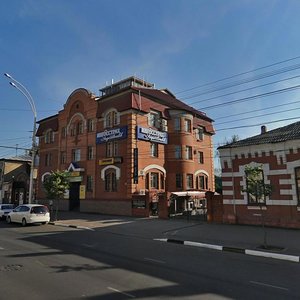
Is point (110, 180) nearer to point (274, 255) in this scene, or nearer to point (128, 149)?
point (128, 149)

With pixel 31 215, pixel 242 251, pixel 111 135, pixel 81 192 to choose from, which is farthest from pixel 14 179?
pixel 242 251

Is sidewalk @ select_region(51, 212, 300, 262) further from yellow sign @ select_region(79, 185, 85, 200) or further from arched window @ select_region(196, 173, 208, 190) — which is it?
arched window @ select_region(196, 173, 208, 190)

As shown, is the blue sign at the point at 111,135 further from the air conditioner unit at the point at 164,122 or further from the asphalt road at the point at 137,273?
the asphalt road at the point at 137,273

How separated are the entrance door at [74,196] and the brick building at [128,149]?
0.07 meters

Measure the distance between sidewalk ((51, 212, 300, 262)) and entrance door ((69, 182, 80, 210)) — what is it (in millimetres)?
14503

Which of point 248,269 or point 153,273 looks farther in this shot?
point 248,269

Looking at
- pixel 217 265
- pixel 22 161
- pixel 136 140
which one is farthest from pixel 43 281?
pixel 22 161

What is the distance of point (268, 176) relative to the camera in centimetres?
1970

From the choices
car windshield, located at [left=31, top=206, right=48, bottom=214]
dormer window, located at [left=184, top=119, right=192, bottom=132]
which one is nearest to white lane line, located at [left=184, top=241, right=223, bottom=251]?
car windshield, located at [left=31, top=206, right=48, bottom=214]

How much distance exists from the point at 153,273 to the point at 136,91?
25.0m

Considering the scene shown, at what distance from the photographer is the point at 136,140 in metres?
31.3

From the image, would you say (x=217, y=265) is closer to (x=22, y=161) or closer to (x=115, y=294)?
(x=115, y=294)

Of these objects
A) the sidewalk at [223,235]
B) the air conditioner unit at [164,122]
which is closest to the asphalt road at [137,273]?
the sidewalk at [223,235]

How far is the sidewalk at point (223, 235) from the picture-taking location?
13219 millimetres
